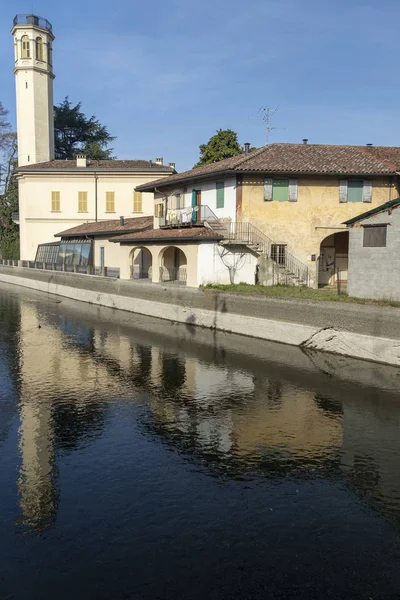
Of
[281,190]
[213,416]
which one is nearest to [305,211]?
[281,190]

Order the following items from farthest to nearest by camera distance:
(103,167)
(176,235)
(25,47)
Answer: (25,47) → (103,167) → (176,235)

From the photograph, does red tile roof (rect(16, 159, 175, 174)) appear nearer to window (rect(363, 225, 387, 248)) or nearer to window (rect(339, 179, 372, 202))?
window (rect(339, 179, 372, 202))

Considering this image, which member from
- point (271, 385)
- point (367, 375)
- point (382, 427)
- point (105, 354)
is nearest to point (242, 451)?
point (382, 427)

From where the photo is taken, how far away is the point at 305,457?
1141cm

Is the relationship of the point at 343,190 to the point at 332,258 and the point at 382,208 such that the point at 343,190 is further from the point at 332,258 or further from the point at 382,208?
the point at 382,208

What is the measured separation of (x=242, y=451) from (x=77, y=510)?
12.9 ft

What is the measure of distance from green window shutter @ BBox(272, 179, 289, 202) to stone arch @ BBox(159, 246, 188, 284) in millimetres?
7199

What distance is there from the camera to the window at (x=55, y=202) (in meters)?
53.5

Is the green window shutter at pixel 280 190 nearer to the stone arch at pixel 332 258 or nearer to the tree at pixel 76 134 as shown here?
the stone arch at pixel 332 258

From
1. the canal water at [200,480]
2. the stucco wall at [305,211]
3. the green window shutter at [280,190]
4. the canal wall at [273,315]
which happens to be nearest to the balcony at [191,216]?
the stucco wall at [305,211]

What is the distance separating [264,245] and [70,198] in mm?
29068

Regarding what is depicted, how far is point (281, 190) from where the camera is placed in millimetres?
30328

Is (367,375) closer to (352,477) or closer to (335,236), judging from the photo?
(352,477)

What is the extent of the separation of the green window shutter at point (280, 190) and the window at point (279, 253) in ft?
8.53
